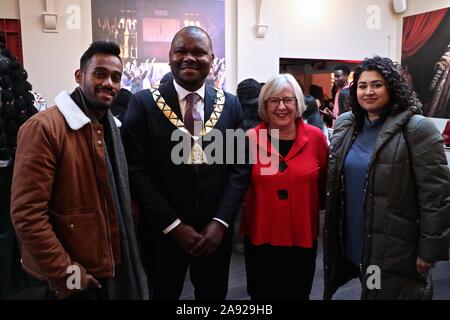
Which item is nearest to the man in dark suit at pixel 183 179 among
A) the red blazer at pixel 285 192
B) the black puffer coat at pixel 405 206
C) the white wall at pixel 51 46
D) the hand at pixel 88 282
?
the red blazer at pixel 285 192

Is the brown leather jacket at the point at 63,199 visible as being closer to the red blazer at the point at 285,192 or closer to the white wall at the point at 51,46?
the red blazer at the point at 285,192

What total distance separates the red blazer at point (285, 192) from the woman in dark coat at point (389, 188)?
4.5 inches

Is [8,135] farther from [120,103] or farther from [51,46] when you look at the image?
[51,46]

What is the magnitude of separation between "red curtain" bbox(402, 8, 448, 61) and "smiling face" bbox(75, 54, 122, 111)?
728 centimetres

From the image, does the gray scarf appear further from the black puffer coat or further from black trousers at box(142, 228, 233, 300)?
the black puffer coat

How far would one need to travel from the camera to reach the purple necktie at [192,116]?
1928mm

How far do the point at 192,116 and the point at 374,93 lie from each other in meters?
0.92

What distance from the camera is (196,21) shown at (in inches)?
241

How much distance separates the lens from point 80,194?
1501 mm

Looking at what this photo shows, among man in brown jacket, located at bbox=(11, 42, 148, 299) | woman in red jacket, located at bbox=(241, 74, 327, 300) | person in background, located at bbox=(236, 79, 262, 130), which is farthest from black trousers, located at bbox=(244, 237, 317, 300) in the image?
person in background, located at bbox=(236, 79, 262, 130)

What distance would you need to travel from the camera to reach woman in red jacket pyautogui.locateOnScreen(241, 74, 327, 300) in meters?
2.03

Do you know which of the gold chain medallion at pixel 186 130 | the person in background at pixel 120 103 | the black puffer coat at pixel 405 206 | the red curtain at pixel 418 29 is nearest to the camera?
the black puffer coat at pixel 405 206

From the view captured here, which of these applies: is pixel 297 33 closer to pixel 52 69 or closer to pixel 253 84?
pixel 253 84
